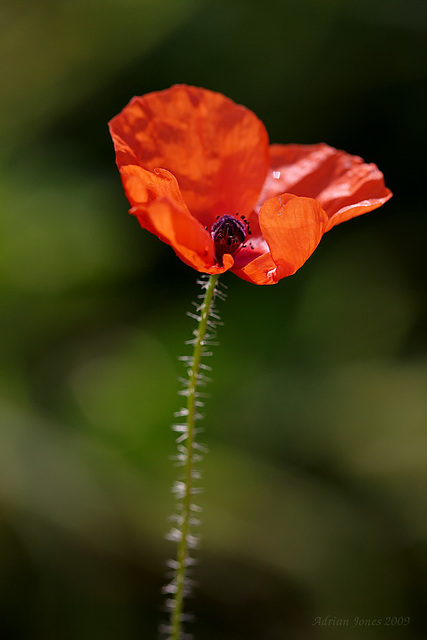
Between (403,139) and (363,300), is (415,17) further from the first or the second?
(363,300)

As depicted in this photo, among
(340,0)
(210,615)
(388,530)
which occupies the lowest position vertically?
(210,615)

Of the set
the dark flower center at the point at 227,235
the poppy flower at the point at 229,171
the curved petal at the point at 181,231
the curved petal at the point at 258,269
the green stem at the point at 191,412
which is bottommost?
the green stem at the point at 191,412

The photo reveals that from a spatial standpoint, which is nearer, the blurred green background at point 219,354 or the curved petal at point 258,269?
the curved petal at point 258,269

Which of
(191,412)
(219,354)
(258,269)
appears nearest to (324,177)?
(258,269)

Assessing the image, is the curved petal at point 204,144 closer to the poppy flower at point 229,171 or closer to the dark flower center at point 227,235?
the poppy flower at point 229,171

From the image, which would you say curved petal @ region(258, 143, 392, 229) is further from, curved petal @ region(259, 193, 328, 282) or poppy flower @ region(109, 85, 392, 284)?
curved petal @ region(259, 193, 328, 282)

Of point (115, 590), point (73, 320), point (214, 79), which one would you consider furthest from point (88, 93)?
point (115, 590)

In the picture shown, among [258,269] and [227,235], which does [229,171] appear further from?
[258,269]

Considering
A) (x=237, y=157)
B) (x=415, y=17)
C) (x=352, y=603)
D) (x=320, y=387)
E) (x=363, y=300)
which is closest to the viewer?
(x=237, y=157)

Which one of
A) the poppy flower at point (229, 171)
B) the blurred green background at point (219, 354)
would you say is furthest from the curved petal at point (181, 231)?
the blurred green background at point (219, 354)
